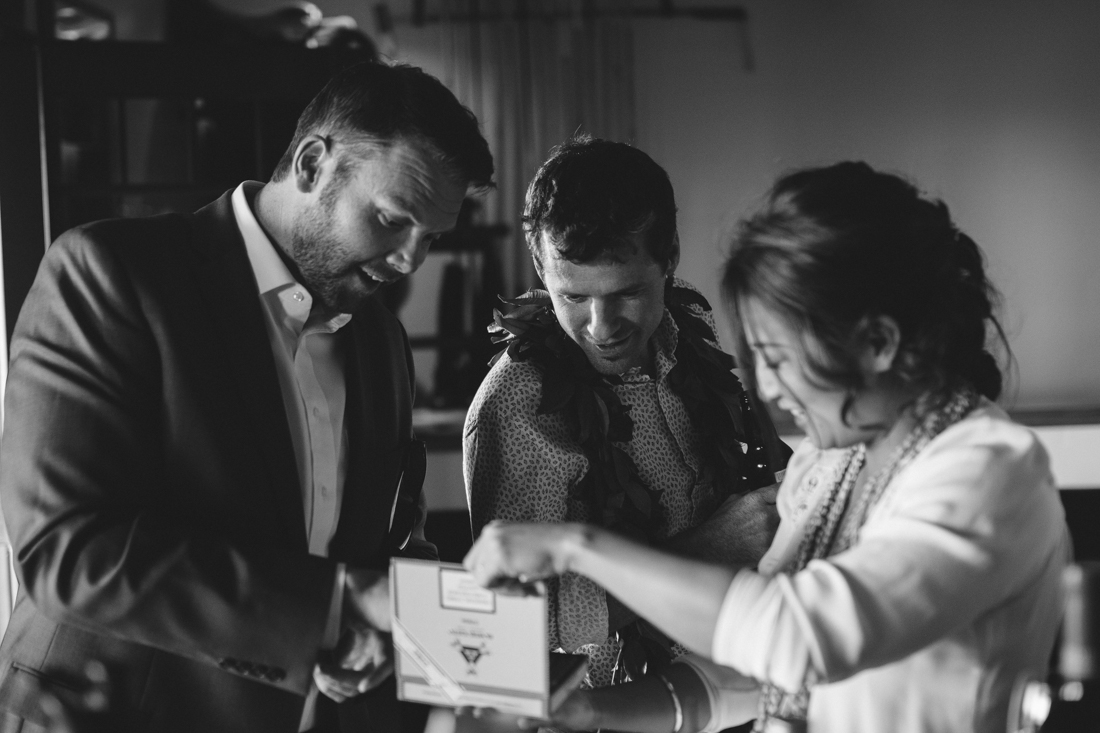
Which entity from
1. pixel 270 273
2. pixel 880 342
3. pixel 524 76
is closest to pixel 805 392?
pixel 880 342

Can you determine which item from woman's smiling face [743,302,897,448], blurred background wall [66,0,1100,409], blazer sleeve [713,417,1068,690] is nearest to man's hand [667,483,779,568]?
woman's smiling face [743,302,897,448]

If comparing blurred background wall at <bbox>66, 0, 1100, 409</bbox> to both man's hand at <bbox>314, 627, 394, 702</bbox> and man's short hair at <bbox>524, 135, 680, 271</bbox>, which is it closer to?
man's short hair at <bbox>524, 135, 680, 271</bbox>

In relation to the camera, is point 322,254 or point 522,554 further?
point 322,254

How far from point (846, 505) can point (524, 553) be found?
1.36ft

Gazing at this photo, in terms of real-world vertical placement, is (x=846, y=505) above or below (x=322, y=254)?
below

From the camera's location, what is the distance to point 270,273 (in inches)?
56.7

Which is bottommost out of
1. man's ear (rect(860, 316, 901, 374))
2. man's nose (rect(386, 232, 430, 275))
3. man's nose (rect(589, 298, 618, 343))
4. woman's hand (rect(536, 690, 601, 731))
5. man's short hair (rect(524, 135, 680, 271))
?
woman's hand (rect(536, 690, 601, 731))

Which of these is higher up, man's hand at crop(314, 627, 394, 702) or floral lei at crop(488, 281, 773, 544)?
floral lei at crop(488, 281, 773, 544)

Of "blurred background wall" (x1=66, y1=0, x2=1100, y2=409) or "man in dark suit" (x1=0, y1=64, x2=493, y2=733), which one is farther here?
"blurred background wall" (x1=66, y1=0, x2=1100, y2=409)

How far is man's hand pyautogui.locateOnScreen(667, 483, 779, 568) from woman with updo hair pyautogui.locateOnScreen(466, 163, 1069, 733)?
1.14 ft

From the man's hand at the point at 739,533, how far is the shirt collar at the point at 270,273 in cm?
68

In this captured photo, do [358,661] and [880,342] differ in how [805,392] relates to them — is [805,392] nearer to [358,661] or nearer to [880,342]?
[880,342]

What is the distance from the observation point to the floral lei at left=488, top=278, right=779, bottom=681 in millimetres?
1587

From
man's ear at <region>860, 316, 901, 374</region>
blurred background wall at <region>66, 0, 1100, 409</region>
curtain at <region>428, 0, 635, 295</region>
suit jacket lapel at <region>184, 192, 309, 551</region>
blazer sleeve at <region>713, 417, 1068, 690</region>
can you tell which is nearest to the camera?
blazer sleeve at <region>713, 417, 1068, 690</region>
